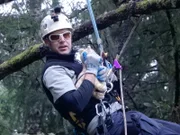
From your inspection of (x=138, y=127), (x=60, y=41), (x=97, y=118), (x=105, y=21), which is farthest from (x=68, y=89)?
(x=105, y=21)

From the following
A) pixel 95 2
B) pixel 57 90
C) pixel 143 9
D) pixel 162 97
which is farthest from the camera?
pixel 162 97

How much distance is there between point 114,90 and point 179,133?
60 centimetres

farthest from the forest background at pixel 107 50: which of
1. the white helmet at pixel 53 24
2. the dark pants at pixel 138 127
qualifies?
the dark pants at pixel 138 127

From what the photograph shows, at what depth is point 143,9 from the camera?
462 cm

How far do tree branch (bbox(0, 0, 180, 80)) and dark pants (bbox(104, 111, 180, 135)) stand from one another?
1536 mm

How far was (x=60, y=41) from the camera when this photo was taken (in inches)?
132

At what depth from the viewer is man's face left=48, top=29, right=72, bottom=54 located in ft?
11.0

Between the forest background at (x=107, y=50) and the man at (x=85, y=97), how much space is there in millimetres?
1086

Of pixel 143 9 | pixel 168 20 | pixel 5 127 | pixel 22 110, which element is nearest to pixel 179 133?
pixel 143 9

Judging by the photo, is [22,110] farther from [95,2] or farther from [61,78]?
[61,78]

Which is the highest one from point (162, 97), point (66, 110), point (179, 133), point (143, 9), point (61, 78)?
point (143, 9)

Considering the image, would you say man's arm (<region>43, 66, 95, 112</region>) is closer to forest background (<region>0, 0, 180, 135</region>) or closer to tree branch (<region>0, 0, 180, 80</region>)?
forest background (<region>0, 0, 180, 135</region>)

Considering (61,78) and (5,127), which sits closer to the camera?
(61,78)

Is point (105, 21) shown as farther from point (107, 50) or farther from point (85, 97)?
point (85, 97)
